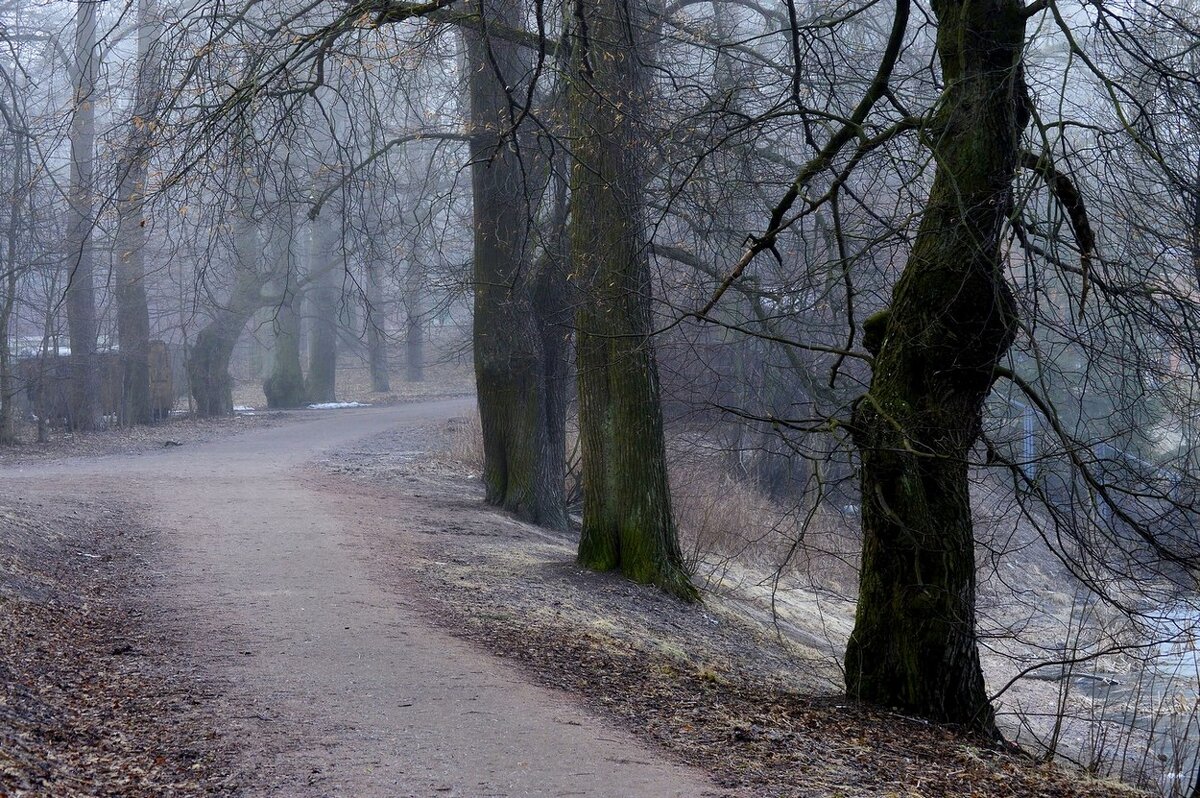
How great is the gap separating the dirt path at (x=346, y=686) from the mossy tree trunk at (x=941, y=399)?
238 cm

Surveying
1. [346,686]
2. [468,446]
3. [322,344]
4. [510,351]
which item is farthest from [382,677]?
[322,344]

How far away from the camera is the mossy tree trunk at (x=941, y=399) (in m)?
6.73

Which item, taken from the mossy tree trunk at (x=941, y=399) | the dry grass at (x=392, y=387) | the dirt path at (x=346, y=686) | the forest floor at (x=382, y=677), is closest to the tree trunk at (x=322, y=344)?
the dry grass at (x=392, y=387)

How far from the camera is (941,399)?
7.20m

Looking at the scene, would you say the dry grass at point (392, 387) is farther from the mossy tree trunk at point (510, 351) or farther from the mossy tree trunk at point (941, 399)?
the mossy tree trunk at point (941, 399)

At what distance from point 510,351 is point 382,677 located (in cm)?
848

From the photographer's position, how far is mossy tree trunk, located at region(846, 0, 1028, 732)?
6.73 meters

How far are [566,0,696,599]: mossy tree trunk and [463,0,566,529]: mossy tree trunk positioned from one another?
6.85ft

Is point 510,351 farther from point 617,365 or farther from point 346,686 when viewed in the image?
point 346,686

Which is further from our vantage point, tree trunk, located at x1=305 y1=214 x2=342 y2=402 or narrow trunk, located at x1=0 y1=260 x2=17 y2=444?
tree trunk, located at x1=305 y1=214 x2=342 y2=402

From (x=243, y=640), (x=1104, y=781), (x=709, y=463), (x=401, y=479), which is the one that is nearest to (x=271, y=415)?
(x=401, y=479)

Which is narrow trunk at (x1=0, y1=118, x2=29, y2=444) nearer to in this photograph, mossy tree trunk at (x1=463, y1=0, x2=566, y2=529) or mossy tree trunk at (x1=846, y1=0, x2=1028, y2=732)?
mossy tree trunk at (x1=463, y1=0, x2=566, y2=529)

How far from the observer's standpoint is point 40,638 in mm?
6840

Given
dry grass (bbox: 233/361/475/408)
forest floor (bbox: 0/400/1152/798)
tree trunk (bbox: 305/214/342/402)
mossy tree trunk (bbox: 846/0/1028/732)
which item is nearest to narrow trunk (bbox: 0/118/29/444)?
forest floor (bbox: 0/400/1152/798)
